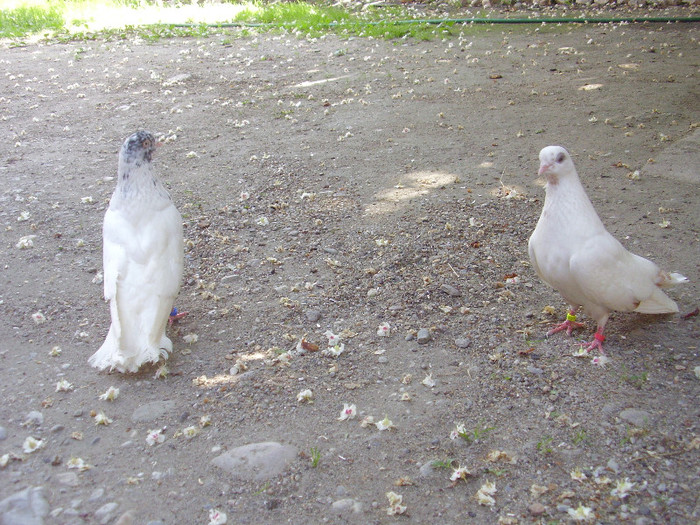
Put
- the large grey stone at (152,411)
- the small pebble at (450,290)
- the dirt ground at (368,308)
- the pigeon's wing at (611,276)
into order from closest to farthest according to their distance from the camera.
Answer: the dirt ground at (368,308) < the large grey stone at (152,411) < the pigeon's wing at (611,276) < the small pebble at (450,290)

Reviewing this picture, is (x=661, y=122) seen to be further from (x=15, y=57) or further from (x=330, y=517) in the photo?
(x=15, y=57)

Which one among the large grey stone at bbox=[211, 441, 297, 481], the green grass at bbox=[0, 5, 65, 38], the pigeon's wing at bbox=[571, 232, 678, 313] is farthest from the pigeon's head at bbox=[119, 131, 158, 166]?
the green grass at bbox=[0, 5, 65, 38]

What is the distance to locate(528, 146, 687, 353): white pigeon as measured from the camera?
3055 mm

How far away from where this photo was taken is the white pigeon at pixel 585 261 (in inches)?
120

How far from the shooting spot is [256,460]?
262 centimetres

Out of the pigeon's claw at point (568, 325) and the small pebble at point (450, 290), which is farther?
the small pebble at point (450, 290)

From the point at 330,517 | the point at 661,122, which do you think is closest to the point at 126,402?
the point at 330,517

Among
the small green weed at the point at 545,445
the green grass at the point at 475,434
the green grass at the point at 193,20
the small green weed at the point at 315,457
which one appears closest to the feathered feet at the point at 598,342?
the small green weed at the point at 545,445

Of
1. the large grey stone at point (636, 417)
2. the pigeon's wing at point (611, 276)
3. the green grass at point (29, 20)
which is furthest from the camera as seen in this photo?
the green grass at point (29, 20)

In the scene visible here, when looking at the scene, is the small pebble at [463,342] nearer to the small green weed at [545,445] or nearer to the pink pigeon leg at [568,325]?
the pink pigeon leg at [568,325]

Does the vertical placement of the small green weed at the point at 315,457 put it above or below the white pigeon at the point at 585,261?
below

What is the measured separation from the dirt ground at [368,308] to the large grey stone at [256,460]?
41 millimetres

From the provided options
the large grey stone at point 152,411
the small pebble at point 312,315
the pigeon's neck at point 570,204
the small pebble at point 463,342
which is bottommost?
the large grey stone at point 152,411

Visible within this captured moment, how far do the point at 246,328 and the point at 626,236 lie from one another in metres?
2.67
